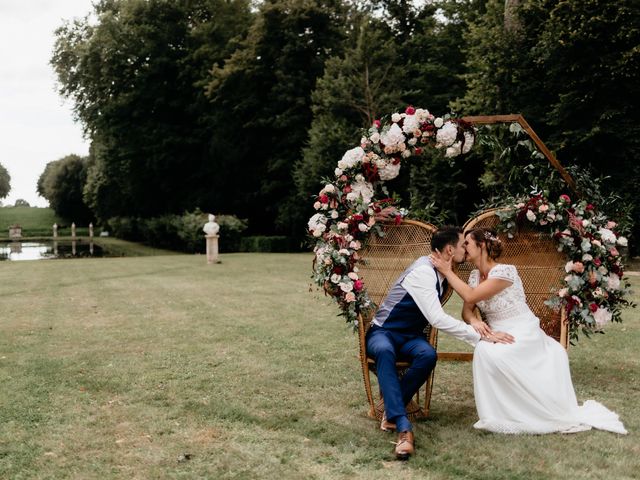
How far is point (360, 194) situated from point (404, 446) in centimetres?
234

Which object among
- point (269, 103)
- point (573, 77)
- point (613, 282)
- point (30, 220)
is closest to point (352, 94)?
point (269, 103)

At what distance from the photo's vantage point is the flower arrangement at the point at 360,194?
18.4 feet

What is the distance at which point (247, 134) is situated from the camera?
33250 millimetres

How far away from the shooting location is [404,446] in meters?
4.47

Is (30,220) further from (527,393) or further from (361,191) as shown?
(527,393)

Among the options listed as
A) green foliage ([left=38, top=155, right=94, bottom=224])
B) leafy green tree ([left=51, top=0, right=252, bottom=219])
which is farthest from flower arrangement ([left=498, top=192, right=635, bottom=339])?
green foliage ([left=38, top=155, right=94, bottom=224])

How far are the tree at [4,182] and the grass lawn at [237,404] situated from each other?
97411mm

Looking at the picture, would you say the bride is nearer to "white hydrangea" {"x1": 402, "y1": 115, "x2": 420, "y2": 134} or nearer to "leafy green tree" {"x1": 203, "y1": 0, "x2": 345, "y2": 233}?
"white hydrangea" {"x1": 402, "y1": 115, "x2": 420, "y2": 134}

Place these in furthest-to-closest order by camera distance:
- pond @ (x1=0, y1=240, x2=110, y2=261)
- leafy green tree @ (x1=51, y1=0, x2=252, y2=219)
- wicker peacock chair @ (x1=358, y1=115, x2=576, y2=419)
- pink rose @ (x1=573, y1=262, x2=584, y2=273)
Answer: leafy green tree @ (x1=51, y1=0, x2=252, y2=219)
pond @ (x1=0, y1=240, x2=110, y2=261)
pink rose @ (x1=573, y1=262, x2=584, y2=273)
wicker peacock chair @ (x1=358, y1=115, x2=576, y2=419)

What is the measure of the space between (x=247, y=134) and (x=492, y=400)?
96.7 ft

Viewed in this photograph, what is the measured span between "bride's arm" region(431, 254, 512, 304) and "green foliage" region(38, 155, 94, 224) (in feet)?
223

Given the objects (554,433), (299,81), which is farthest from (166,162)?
(554,433)

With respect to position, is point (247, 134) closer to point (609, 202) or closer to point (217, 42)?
point (217, 42)

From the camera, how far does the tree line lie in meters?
18.4
